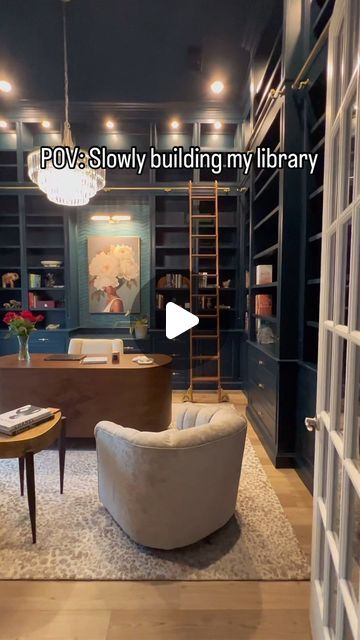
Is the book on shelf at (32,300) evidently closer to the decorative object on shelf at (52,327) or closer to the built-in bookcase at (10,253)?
the built-in bookcase at (10,253)

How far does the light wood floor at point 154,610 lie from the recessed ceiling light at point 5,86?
4.76 m

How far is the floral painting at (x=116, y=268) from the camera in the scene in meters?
4.95

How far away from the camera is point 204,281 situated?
15.7 feet

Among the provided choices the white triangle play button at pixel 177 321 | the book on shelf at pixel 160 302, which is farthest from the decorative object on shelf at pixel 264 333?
the book on shelf at pixel 160 302

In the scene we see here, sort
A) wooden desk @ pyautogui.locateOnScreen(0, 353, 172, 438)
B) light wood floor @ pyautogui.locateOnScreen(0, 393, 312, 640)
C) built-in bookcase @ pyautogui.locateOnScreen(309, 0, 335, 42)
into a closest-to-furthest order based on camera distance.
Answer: light wood floor @ pyautogui.locateOnScreen(0, 393, 312, 640) < built-in bookcase @ pyautogui.locateOnScreen(309, 0, 335, 42) < wooden desk @ pyautogui.locateOnScreen(0, 353, 172, 438)

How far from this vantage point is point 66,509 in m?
2.12

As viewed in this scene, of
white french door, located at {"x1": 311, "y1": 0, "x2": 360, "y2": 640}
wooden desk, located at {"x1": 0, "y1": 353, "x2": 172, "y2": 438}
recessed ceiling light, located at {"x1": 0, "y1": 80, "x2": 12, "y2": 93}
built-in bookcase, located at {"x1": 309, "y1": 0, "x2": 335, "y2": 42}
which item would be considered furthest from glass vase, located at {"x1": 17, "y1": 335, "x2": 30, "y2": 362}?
built-in bookcase, located at {"x1": 309, "y1": 0, "x2": 335, "y2": 42}

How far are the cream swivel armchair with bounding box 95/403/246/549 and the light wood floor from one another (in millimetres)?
238

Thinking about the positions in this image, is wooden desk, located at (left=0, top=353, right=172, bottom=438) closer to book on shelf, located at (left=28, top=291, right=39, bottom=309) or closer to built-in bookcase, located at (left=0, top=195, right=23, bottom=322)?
book on shelf, located at (left=28, top=291, right=39, bottom=309)

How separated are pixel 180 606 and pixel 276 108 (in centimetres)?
334

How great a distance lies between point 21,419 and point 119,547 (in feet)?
2.89

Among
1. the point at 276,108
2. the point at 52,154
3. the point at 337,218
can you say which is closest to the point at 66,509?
the point at 337,218

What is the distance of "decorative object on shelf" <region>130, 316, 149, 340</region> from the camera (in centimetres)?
461

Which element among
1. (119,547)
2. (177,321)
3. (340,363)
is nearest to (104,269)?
(177,321)
